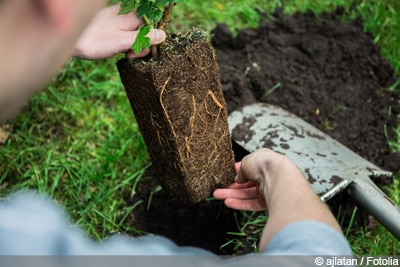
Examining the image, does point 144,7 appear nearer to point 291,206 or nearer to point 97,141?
point 291,206

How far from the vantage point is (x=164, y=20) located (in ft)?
7.22

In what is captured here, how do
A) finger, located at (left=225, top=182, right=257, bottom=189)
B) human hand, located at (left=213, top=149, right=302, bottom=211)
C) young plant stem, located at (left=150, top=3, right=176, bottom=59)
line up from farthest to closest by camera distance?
finger, located at (left=225, top=182, right=257, bottom=189) → young plant stem, located at (left=150, top=3, right=176, bottom=59) → human hand, located at (left=213, top=149, right=302, bottom=211)

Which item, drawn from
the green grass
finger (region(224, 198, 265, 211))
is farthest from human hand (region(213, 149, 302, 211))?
the green grass

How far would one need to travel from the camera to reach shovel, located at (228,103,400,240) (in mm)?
2426

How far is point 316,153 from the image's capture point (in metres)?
2.70

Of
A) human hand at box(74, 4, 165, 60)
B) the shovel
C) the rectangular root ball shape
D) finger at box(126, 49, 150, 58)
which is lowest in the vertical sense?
the shovel

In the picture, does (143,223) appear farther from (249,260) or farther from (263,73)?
(249,260)

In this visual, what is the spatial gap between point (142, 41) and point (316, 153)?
1.05 m

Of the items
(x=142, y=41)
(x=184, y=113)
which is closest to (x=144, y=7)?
(x=142, y=41)

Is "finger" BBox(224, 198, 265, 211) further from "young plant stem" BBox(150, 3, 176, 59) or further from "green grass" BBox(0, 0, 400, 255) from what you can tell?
"young plant stem" BBox(150, 3, 176, 59)

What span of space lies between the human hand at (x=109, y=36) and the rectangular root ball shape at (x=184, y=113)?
0.07 m

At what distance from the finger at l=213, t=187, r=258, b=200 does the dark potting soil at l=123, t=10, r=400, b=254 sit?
11.9 inches

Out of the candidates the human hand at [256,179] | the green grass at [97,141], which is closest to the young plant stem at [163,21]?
the human hand at [256,179]

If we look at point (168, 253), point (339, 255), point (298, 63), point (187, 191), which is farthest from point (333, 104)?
point (168, 253)
